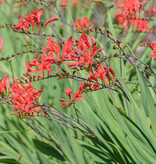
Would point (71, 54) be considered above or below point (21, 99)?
above

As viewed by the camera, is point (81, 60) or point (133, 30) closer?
point (81, 60)

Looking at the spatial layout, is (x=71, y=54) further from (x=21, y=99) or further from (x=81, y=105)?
(x=81, y=105)

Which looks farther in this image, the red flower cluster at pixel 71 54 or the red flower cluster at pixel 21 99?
the red flower cluster at pixel 21 99

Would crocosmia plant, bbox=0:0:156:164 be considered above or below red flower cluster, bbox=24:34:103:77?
below

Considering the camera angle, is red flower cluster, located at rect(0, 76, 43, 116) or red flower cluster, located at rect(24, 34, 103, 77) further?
red flower cluster, located at rect(0, 76, 43, 116)

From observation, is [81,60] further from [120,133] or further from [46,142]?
[46,142]

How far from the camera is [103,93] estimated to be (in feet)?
3.77

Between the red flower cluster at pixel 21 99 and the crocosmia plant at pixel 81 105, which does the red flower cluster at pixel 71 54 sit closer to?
the crocosmia plant at pixel 81 105

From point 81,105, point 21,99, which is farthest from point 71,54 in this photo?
point 81,105

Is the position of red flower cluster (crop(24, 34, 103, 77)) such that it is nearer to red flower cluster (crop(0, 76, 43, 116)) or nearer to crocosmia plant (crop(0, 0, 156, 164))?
crocosmia plant (crop(0, 0, 156, 164))

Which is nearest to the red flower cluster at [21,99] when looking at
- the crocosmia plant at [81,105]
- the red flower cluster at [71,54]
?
the crocosmia plant at [81,105]

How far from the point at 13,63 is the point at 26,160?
2.88 feet

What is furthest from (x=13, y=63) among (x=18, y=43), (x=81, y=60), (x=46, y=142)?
(x=81, y=60)

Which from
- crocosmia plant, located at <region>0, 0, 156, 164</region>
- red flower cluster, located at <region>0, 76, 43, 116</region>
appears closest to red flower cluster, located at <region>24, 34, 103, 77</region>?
crocosmia plant, located at <region>0, 0, 156, 164</region>
